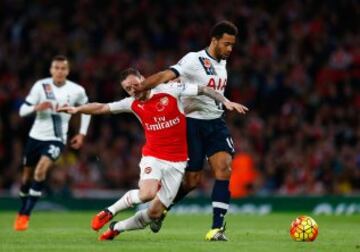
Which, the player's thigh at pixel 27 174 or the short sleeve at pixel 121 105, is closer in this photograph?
the short sleeve at pixel 121 105

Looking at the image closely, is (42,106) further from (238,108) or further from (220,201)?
(238,108)

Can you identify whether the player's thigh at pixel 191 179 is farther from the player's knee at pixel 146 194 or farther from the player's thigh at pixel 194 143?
the player's knee at pixel 146 194

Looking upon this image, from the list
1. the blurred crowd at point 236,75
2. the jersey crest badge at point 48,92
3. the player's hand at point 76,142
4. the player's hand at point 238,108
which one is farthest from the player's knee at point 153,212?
the blurred crowd at point 236,75

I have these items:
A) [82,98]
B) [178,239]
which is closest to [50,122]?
[82,98]

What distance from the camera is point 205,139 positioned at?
41.6 ft

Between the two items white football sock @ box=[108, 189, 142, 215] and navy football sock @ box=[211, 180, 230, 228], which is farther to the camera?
navy football sock @ box=[211, 180, 230, 228]

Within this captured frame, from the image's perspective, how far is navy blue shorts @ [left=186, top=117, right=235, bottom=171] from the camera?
41.2ft

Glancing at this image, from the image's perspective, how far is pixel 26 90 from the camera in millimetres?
25438

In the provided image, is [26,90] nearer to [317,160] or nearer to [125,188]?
[125,188]

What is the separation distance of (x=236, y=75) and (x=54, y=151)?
1070cm

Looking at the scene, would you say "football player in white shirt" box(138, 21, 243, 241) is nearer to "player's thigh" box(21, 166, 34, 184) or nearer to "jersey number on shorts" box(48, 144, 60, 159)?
"jersey number on shorts" box(48, 144, 60, 159)

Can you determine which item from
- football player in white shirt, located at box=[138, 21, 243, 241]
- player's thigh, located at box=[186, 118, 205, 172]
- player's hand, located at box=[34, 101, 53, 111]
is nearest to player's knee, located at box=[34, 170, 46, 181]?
player's hand, located at box=[34, 101, 53, 111]

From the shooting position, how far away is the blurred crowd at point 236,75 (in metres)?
23.8

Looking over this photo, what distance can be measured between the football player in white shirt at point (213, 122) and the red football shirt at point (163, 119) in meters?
0.32
